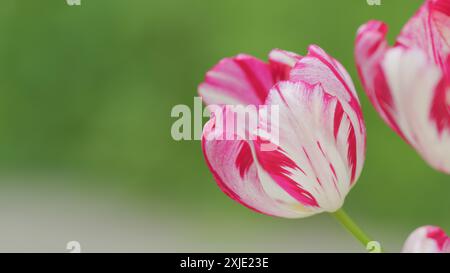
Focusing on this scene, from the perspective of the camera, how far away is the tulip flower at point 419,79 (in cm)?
15

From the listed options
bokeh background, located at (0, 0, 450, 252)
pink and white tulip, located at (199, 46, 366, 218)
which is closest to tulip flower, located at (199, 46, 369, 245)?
pink and white tulip, located at (199, 46, 366, 218)

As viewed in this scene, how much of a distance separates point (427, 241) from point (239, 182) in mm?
46

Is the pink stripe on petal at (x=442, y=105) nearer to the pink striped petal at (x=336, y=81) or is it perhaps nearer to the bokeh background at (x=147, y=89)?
the pink striped petal at (x=336, y=81)

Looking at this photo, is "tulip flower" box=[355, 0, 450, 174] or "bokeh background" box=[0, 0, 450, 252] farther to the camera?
"bokeh background" box=[0, 0, 450, 252]

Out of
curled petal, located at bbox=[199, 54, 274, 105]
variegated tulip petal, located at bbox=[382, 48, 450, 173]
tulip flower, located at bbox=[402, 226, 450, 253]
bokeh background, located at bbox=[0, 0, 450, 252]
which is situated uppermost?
bokeh background, located at bbox=[0, 0, 450, 252]

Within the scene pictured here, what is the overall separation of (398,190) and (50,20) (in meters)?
0.68

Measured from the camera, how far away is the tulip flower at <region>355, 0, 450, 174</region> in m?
0.15

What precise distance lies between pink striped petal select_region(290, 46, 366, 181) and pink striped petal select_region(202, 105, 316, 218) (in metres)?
0.02

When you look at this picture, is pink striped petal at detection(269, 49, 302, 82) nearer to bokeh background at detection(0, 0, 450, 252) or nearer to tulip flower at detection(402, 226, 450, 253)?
tulip flower at detection(402, 226, 450, 253)

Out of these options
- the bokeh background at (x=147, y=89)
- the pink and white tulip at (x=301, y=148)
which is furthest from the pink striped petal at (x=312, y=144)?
the bokeh background at (x=147, y=89)

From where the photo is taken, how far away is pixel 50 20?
1.55m

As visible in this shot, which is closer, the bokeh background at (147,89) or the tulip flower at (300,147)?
the tulip flower at (300,147)
